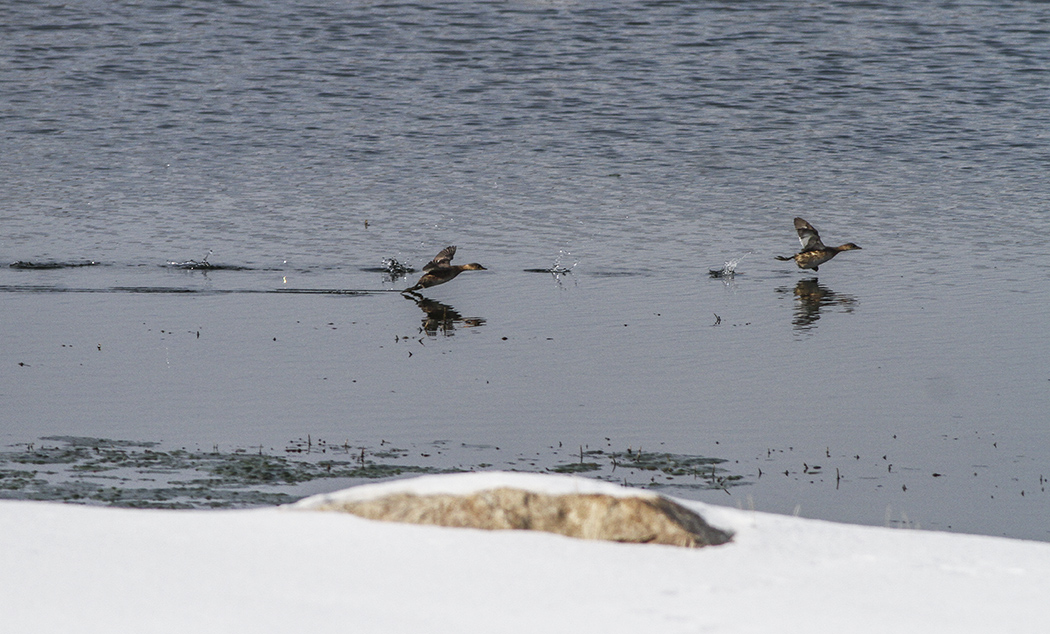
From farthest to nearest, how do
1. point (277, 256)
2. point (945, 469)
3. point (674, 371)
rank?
point (277, 256), point (674, 371), point (945, 469)

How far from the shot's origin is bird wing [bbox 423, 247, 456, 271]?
17.5 m

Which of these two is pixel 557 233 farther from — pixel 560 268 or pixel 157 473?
pixel 157 473

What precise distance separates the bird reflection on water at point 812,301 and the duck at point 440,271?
391 cm

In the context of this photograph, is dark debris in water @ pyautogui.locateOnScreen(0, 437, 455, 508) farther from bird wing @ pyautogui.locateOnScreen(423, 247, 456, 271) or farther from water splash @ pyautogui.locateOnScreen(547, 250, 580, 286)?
water splash @ pyautogui.locateOnScreen(547, 250, 580, 286)

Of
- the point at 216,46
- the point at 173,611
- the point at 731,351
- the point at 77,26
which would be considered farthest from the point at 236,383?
the point at 77,26

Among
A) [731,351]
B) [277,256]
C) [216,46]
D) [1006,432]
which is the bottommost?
[1006,432]

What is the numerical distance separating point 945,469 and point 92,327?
8810 mm

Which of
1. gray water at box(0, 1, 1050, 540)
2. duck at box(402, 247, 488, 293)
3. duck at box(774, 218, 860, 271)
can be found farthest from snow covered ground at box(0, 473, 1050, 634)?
duck at box(774, 218, 860, 271)

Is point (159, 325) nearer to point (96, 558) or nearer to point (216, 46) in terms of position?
point (96, 558)

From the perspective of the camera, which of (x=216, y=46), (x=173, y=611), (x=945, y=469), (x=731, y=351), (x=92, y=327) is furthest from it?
(x=216, y=46)

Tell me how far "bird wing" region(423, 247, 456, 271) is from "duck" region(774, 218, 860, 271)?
14.8 ft

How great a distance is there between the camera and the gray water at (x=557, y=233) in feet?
36.3

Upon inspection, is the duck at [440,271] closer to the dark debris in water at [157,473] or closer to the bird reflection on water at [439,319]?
the bird reflection on water at [439,319]

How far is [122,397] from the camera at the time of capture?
11.6m
